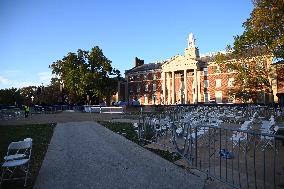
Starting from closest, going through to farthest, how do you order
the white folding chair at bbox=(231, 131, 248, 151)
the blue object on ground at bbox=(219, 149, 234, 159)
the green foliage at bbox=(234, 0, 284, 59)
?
the white folding chair at bbox=(231, 131, 248, 151) < the blue object on ground at bbox=(219, 149, 234, 159) < the green foliage at bbox=(234, 0, 284, 59)

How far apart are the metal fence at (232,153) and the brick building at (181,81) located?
53.9 m

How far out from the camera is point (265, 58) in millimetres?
35844

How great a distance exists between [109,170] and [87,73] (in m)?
59.7

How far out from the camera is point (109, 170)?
8.92 meters

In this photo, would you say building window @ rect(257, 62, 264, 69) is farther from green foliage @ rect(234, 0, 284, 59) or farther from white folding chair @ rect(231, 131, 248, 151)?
white folding chair @ rect(231, 131, 248, 151)

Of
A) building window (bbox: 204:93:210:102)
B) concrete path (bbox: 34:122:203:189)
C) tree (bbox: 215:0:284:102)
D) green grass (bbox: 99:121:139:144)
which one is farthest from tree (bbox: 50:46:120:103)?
concrete path (bbox: 34:122:203:189)

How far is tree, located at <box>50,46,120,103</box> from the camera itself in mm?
68312

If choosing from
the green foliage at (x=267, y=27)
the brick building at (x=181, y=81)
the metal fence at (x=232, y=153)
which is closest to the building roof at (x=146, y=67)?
the brick building at (x=181, y=81)

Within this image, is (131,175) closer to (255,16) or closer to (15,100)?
(255,16)

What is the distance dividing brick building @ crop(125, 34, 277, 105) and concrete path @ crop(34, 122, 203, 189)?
5318 centimetres

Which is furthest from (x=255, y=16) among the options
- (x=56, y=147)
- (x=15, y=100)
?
(x=15, y=100)

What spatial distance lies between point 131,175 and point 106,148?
4811 millimetres

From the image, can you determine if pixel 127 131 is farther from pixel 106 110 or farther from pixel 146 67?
pixel 146 67

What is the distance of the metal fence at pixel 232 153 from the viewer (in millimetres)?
6039
